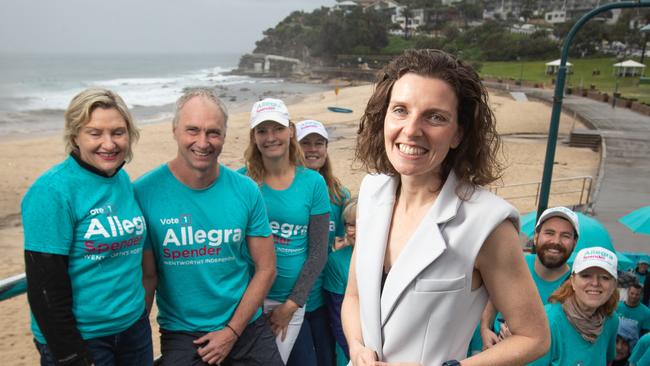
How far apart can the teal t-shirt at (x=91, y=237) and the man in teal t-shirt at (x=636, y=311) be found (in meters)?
4.05

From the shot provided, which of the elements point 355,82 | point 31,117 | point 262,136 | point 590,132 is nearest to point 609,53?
point 355,82

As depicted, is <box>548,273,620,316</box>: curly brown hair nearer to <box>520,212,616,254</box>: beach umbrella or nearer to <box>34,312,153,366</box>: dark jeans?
<box>520,212,616,254</box>: beach umbrella

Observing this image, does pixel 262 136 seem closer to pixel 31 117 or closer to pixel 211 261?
pixel 211 261

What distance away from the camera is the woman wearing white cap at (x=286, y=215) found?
9.91 ft

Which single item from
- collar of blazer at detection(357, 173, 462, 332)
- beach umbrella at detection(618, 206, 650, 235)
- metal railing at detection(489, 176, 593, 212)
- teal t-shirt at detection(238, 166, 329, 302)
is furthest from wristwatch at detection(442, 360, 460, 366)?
metal railing at detection(489, 176, 593, 212)

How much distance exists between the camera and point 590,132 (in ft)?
77.6

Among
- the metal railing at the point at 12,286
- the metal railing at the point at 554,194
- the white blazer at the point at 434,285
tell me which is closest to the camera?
the white blazer at the point at 434,285

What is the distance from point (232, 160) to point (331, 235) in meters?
18.1

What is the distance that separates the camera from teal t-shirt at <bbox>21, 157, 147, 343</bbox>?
200 centimetres

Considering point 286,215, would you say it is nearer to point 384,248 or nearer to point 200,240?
point 200,240

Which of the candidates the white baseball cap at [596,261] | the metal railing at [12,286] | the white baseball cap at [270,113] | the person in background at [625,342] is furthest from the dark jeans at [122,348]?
the person in background at [625,342]

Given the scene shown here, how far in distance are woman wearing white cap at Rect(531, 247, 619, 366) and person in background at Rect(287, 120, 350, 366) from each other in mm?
1388

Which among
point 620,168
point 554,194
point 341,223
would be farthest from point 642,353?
point 620,168

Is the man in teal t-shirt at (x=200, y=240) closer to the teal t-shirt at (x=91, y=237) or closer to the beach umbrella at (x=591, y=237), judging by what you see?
the teal t-shirt at (x=91, y=237)
